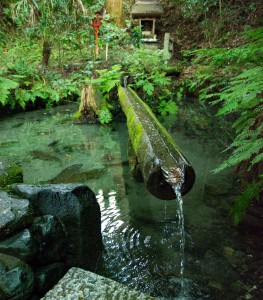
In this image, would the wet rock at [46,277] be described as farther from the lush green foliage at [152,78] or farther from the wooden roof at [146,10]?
the wooden roof at [146,10]

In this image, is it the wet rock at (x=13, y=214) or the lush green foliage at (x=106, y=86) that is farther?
the lush green foliage at (x=106, y=86)

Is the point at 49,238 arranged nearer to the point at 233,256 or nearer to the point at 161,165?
the point at 161,165

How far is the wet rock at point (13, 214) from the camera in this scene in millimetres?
2547

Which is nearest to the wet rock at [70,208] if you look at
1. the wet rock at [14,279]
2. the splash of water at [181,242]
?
the wet rock at [14,279]

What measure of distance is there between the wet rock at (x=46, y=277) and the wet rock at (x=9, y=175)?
1.14 metres

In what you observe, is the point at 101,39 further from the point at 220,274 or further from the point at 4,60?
the point at 220,274

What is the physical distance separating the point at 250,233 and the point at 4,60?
36.4 ft

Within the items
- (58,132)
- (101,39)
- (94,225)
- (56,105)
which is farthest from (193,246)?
(101,39)

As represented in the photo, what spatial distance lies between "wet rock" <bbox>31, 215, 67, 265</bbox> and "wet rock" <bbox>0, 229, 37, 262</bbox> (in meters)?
0.09

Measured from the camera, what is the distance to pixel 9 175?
11.7 ft

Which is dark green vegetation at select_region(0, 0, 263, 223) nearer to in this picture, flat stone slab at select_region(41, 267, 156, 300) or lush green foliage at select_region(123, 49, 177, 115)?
lush green foliage at select_region(123, 49, 177, 115)

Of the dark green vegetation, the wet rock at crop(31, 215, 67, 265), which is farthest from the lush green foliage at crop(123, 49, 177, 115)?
the wet rock at crop(31, 215, 67, 265)

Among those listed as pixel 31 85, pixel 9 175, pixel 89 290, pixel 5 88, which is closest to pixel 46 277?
pixel 89 290

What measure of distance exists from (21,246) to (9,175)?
125 cm
